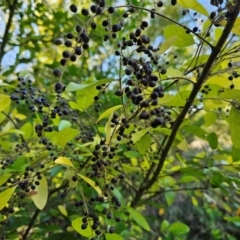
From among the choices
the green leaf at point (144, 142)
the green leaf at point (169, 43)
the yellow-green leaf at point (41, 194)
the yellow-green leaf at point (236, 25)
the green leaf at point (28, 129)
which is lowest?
the yellow-green leaf at point (41, 194)

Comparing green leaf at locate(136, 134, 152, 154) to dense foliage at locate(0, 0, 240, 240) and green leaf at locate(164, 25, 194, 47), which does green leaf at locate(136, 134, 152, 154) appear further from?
green leaf at locate(164, 25, 194, 47)

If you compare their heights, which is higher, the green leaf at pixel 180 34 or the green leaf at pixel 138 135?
the green leaf at pixel 180 34

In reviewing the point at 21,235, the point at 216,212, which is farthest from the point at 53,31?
the point at 216,212

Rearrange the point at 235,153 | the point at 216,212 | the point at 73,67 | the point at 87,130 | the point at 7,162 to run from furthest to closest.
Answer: the point at 216,212 → the point at 73,67 → the point at 87,130 → the point at 235,153 → the point at 7,162

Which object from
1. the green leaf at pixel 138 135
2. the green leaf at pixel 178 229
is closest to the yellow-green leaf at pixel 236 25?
the green leaf at pixel 138 135

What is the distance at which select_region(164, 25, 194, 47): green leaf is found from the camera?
693 mm

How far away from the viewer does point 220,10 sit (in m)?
0.58

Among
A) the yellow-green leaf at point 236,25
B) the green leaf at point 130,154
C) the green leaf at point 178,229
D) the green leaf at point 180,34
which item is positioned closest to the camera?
the yellow-green leaf at point 236,25

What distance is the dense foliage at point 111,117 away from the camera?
60 centimetres

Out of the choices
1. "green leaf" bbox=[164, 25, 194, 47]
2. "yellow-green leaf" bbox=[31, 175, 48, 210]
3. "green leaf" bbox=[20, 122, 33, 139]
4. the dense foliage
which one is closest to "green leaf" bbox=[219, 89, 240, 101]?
the dense foliage

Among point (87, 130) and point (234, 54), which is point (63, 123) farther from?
point (234, 54)

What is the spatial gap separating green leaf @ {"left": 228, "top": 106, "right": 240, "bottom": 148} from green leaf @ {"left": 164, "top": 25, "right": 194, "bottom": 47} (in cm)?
14

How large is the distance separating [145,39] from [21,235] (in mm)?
669

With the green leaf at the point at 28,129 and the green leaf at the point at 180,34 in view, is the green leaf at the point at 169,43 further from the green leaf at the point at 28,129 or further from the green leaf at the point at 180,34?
the green leaf at the point at 28,129
